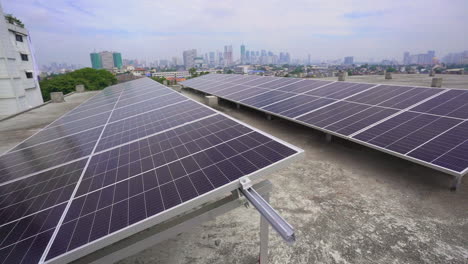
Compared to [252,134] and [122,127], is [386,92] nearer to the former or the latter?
[252,134]

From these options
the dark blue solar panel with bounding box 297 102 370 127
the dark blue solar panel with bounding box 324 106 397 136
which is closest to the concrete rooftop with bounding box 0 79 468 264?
the dark blue solar panel with bounding box 324 106 397 136

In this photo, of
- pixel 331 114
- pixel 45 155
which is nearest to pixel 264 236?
pixel 45 155

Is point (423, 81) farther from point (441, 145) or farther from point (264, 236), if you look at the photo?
point (264, 236)

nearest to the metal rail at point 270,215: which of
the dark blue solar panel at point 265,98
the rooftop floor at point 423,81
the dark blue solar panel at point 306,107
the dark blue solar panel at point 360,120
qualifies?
the dark blue solar panel at point 360,120

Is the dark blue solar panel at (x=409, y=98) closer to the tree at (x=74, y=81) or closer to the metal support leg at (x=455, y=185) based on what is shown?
the metal support leg at (x=455, y=185)

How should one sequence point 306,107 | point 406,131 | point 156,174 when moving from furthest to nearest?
point 306,107, point 406,131, point 156,174

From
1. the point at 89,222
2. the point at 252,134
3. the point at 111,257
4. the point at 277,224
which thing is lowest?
the point at 111,257

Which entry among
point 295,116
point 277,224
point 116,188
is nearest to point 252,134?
point 277,224
